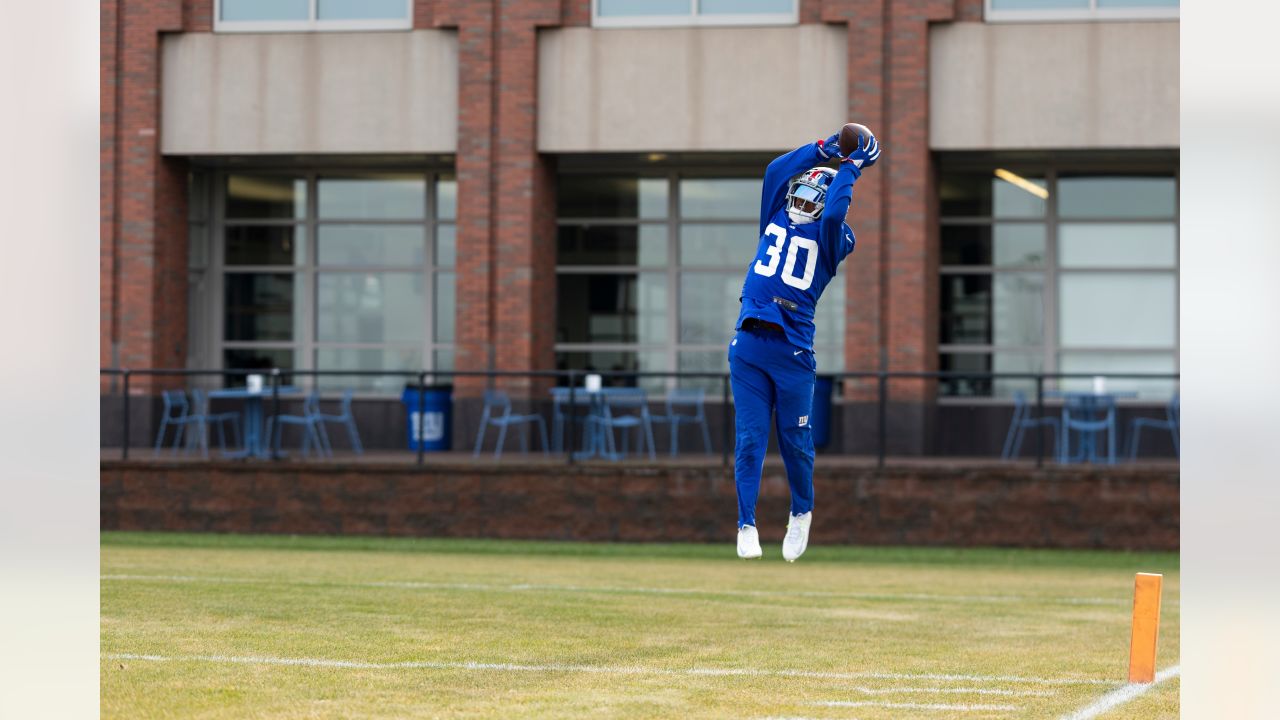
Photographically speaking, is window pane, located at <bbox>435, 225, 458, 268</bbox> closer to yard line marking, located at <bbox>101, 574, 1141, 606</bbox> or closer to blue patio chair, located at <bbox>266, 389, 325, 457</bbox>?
blue patio chair, located at <bbox>266, 389, 325, 457</bbox>

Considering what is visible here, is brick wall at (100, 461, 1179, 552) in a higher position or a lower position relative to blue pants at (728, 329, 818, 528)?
lower

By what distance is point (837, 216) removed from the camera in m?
8.34

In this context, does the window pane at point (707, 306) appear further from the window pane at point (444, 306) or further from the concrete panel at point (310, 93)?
the concrete panel at point (310, 93)

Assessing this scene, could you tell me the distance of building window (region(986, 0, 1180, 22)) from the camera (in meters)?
22.4

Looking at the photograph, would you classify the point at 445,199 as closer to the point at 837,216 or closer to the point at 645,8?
the point at 645,8

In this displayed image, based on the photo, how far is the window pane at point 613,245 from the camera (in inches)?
1000

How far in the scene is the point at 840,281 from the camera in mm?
24672

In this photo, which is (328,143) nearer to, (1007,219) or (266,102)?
(266,102)

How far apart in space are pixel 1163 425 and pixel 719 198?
7.31 m

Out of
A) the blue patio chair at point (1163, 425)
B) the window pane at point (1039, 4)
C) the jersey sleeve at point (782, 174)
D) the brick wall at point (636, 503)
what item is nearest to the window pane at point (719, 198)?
the window pane at point (1039, 4)

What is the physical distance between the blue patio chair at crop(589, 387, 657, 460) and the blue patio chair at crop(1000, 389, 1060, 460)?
16.0 ft

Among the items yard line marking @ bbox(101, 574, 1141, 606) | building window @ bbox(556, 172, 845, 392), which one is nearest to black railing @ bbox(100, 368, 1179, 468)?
building window @ bbox(556, 172, 845, 392)

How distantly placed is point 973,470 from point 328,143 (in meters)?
10.3
